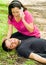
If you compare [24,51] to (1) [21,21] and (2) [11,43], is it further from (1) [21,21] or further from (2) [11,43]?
(1) [21,21]

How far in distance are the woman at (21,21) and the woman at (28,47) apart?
248mm

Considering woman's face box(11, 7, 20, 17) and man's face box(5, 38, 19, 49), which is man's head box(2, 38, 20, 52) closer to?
man's face box(5, 38, 19, 49)

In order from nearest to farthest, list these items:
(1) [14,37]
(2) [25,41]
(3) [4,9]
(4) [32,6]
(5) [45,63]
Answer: (5) [45,63] < (2) [25,41] < (1) [14,37] < (3) [4,9] < (4) [32,6]

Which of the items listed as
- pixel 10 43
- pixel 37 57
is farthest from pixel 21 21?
pixel 37 57

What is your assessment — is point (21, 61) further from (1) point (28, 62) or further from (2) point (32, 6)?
(2) point (32, 6)

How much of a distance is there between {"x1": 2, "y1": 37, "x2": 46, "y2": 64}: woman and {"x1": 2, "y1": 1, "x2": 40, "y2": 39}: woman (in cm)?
25

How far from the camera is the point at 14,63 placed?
5902 millimetres

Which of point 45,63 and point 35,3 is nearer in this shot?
point 45,63

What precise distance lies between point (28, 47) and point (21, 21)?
2.22 feet

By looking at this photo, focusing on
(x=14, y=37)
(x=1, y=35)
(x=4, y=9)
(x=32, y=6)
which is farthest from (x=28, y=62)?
(x=32, y=6)

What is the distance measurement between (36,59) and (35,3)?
7238 mm

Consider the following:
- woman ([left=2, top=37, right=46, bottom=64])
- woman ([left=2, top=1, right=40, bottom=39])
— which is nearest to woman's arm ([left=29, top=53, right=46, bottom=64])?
woman ([left=2, top=37, right=46, bottom=64])

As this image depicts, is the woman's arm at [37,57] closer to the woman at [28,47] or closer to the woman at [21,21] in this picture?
the woman at [28,47]

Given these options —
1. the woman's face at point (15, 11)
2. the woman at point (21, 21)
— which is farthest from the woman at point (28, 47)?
the woman's face at point (15, 11)
